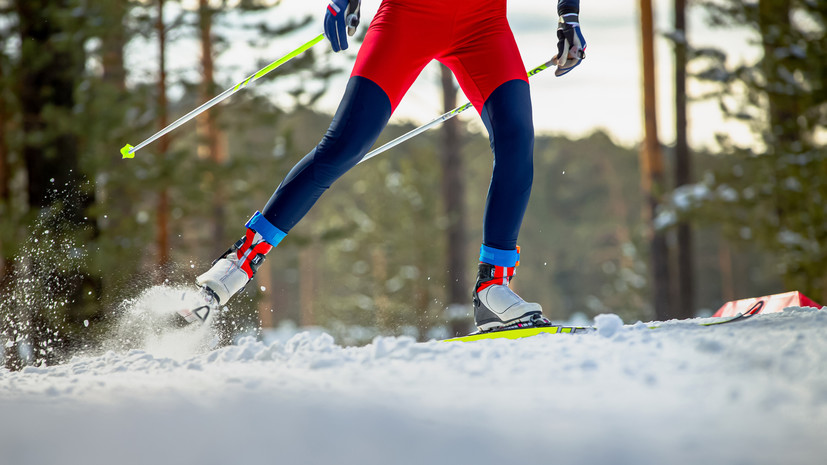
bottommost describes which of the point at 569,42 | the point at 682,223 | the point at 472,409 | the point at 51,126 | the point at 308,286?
the point at 472,409

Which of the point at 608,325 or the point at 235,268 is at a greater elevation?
the point at 235,268

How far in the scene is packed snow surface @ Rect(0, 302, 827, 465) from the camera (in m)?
1.33

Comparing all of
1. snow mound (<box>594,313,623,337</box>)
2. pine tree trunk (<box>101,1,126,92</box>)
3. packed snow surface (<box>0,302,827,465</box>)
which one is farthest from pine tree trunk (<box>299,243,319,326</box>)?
packed snow surface (<box>0,302,827,465</box>)

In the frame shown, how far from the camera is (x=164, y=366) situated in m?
2.24

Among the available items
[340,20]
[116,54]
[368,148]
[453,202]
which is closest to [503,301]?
[368,148]

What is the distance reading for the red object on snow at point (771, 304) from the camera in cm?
312

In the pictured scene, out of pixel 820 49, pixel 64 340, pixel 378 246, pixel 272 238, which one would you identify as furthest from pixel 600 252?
pixel 272 238

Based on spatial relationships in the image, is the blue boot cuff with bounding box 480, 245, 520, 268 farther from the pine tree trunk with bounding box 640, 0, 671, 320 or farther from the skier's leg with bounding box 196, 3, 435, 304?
the pine tree trunk with bounding box 640, 0, 671, 320

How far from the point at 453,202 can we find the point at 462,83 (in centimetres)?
1152

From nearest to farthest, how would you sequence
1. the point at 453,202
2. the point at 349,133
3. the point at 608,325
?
the point at 608,325 < the point at 349,133 < the point at 453,202

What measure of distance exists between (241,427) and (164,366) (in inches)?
33.4

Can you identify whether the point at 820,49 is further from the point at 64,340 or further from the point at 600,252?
the point at 600,252

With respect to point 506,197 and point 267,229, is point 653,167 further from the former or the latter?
point 267,229

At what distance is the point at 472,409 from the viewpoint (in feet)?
4.94
